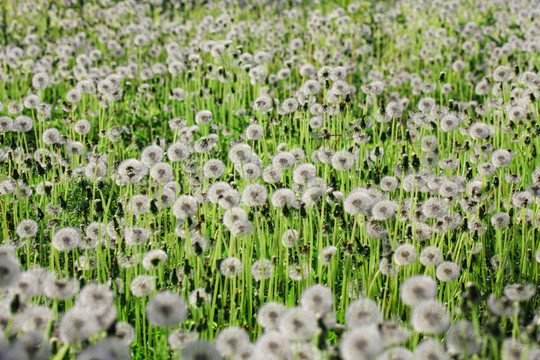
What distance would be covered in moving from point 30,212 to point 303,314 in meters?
2.95

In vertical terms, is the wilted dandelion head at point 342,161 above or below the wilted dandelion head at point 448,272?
above

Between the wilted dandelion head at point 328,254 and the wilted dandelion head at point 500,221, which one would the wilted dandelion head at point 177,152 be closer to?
the wilted dandelion head at point 328,254

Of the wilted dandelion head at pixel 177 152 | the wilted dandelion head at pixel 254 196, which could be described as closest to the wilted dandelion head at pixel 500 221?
the wilted dandelion head at pixel 254 196


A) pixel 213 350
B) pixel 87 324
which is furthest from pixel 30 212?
pixel 213 350

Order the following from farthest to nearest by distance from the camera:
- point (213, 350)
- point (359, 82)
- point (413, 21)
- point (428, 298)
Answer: point (413, 21), point (359, 82), point (428, 298), point (213, 350)

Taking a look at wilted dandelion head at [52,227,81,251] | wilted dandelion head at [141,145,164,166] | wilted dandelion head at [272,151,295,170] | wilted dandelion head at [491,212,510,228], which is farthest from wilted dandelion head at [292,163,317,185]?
wilted dandelion head at [52,227,81,251]

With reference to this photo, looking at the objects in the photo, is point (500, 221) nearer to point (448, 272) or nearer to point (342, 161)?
point (448, 272)

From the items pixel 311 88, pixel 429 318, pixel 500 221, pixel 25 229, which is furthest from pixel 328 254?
pixel 311 88

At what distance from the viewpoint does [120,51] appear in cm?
783

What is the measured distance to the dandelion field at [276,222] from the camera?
1.92 metres

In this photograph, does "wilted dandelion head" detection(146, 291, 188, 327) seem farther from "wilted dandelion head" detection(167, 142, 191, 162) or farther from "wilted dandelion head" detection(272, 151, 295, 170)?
"wilted dandelion head" detection(167, 142, 191, 162)

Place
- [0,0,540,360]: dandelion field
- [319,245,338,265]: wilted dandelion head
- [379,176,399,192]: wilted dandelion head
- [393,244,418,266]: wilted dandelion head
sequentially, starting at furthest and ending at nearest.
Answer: [379,176,399,192]: wilted dandelion head, [319,245,338,265]: wilted dandelion head, [393,244,418,266]: wilted dandelion head, [0,0,540,360]: dandelion field

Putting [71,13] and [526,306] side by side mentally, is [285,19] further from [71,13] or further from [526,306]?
[526,306]

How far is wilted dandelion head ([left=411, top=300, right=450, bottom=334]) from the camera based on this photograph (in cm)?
181
